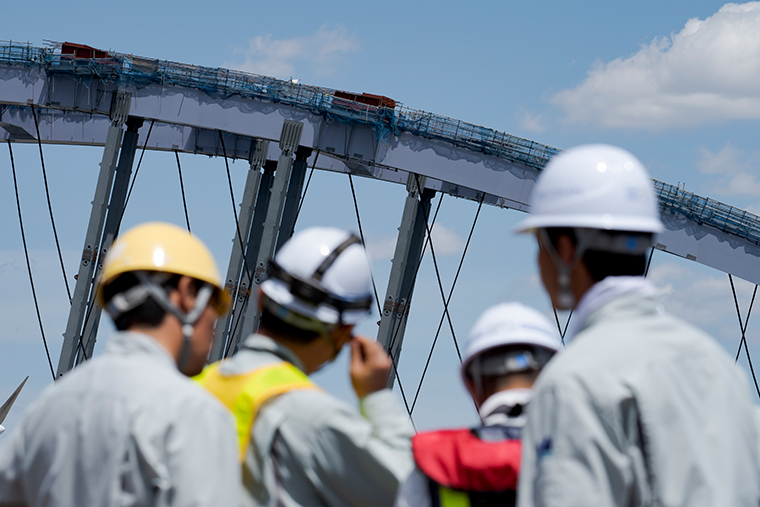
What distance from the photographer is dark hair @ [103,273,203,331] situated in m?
2.78

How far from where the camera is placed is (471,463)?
104 inches

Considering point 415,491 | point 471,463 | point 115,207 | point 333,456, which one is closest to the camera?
point 471,463

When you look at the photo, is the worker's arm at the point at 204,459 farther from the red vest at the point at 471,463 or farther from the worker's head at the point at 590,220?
the worker's head at the point at 590,220

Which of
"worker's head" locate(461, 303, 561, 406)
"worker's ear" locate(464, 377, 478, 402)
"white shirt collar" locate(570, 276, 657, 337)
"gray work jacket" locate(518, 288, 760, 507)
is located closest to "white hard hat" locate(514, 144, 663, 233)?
"white shirt collar" locate(570, 276, 657, 337)

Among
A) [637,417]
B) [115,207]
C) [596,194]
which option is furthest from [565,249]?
[115,207]

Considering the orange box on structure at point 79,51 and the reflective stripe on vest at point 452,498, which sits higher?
the orange box on structure at point 79,51

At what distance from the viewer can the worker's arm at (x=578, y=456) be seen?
1991 mm

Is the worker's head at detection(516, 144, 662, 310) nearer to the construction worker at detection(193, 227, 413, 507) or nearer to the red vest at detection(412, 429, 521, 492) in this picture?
the red vest at detection(412, 429, 521, 492)

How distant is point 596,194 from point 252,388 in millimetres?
1354

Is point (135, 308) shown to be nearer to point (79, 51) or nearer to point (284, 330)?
point (284, 330)

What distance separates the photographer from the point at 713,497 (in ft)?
6.54

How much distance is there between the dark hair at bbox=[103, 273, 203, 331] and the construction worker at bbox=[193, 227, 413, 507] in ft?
1.37

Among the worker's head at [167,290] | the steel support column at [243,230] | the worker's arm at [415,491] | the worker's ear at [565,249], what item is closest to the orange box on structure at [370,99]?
the steel support column at [243,230]

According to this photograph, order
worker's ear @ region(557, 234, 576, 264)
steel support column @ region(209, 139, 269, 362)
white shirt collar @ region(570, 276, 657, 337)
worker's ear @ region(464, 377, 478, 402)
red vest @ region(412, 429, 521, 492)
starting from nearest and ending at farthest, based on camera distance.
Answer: white shirt collar @ region(570, 276, 657, 337)
worker's ear @ region(557, 234, 576, 264)
red vest @ region(412, 429, 521, 492)
worker's ear @ region(464, 377, 478, 402)
steel support column @ region(209, 139, 269, 362)
